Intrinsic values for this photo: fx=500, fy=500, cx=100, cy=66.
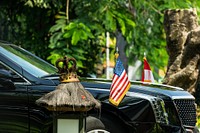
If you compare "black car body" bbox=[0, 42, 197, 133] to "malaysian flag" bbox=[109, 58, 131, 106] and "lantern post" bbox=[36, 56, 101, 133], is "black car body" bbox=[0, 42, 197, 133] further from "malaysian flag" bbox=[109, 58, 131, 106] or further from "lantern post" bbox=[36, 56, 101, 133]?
"lantern post" bbox=[36, 56, 101, 133]

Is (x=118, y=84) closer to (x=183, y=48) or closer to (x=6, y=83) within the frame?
(x=6, y=83)

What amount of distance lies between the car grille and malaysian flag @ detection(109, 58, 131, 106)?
0.78 meters

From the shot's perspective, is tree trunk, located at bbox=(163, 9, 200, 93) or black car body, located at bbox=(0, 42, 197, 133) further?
tree trunk, located at bbox=(163, 9, 200, 93)

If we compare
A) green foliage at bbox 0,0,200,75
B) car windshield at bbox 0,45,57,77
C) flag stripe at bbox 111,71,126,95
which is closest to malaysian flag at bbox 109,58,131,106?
flag stripe at bbox 111,71,126,95

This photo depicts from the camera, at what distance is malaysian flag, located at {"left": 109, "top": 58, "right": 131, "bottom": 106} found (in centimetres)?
586

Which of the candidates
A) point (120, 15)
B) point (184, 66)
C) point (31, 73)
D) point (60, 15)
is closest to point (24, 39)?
point (60, 15)

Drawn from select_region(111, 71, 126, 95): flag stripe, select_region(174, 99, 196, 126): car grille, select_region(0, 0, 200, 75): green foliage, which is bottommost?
select_region(174, 99, 196, 126): car grille

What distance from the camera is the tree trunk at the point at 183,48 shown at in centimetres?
1048

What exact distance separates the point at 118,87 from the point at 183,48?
17.4ft

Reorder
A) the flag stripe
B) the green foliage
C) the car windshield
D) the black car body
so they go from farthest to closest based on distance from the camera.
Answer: the green foliage
the car windshield
the black car body
the flag stripe

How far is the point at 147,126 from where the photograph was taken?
6.03 m

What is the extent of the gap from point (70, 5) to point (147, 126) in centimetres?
745

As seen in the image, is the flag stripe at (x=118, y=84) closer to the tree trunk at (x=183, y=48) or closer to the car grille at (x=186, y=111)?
the car grille at (x=186, y=111)


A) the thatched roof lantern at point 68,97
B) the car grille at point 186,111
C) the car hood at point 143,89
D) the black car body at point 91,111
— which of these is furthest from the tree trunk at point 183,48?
the thatched roof lantern at point 68,97
